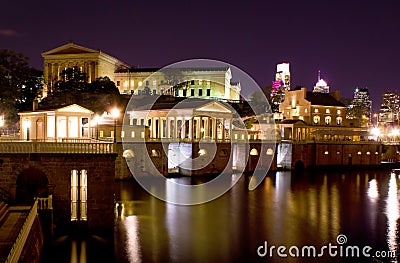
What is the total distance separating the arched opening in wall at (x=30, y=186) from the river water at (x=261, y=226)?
Answer: 6151 mm

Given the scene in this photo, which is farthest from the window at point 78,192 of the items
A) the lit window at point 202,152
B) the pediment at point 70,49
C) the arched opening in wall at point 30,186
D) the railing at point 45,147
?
the pediment at point 70,49

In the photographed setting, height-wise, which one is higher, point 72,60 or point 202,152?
point 72,60

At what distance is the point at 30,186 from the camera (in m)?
30.2

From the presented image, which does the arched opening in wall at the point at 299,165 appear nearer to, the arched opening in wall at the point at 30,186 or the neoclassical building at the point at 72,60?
the neoclassical building at the point at 72,60

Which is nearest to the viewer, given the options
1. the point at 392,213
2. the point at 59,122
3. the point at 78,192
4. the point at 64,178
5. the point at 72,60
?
the point at 64,178

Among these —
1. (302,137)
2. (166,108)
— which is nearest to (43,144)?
(166,108)

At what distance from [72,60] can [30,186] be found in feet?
274

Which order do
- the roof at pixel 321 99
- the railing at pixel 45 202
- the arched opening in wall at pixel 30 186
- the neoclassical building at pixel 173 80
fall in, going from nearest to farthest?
the railing at pixel 45 202, the arched opening in wall at pixel 30 186, the roof at pixel 321 99, the neoclassical building at pixel 173 80

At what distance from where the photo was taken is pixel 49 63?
109 metres

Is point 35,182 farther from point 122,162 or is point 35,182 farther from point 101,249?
point 122,162

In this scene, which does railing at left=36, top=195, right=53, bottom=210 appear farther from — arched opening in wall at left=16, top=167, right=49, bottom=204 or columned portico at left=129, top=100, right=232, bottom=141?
columned portico at left=129, top=100, right=232, bottom=141

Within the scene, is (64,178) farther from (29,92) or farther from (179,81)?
(179,81)

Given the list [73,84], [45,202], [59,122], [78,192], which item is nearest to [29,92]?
[73,84]

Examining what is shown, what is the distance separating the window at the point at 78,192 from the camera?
27.3 m
